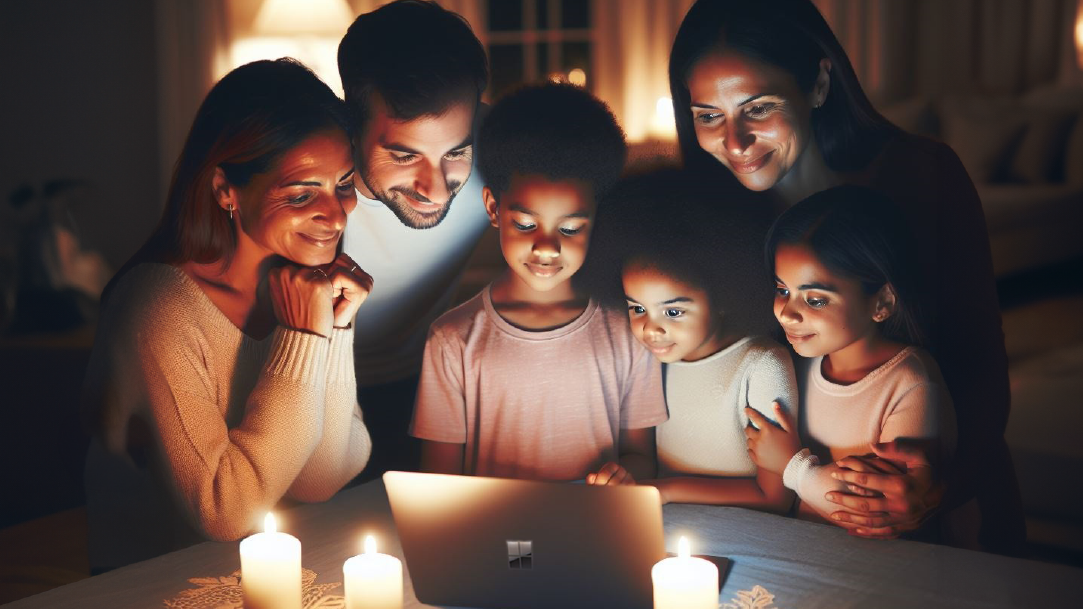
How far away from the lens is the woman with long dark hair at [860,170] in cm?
154

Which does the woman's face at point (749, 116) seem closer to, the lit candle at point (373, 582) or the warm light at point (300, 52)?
the warm light at point (300, 52)

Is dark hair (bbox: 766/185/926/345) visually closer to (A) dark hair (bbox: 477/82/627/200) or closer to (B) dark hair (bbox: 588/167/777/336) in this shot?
(B) dark hair (bbox: 588/167/777/336)

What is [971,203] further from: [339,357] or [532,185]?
[339,357]

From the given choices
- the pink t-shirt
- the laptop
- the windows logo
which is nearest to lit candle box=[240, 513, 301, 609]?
the laptop

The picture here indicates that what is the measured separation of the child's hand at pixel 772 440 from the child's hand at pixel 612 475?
207 millimetres

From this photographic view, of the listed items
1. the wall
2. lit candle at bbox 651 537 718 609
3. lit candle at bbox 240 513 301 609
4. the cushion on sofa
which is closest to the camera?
lit candle at bbox 651 537 718 609

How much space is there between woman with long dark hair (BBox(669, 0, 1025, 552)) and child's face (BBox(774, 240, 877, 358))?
0.09 meters

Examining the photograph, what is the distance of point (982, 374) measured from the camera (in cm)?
159

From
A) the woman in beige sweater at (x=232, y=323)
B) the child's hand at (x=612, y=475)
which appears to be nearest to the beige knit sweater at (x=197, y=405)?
the woman in beige sweater at (x=232, y=323)

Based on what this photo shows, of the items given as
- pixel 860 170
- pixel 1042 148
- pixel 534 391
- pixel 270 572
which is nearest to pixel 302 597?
pixel 270 572

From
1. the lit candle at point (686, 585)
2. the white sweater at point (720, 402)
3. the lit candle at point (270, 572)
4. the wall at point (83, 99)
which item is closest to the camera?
the lit candle at point (686, 585)

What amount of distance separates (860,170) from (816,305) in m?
0.21

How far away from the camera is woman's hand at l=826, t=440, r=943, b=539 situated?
157 centimetres

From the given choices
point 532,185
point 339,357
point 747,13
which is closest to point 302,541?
point 339,357
